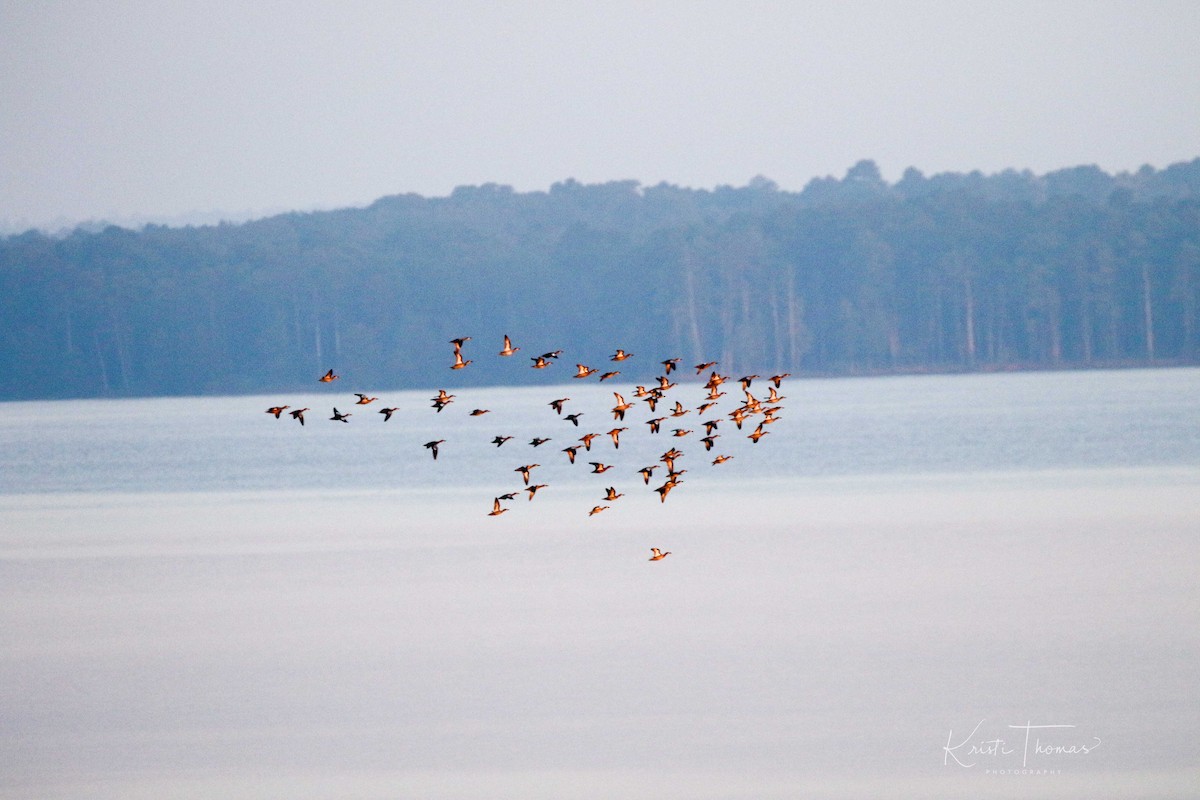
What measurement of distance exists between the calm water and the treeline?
75.5 metres

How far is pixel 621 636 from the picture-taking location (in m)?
23.2

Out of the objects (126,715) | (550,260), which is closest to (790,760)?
(126,715)

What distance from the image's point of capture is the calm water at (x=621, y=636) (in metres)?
17.5

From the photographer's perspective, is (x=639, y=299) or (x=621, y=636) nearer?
(x=621, y=636)

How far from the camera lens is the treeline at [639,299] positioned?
123 metres

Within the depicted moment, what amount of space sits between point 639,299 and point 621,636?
110 metres

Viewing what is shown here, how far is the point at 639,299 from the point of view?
132750 mm

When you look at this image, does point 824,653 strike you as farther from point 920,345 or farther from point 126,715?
point 920,345

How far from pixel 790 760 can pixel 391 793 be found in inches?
150

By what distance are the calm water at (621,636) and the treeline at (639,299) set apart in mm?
75474

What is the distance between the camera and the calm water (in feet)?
57.3

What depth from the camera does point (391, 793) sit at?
1683cm

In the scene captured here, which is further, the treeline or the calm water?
the treeline

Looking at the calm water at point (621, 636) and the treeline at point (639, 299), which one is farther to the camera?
the treeline at point (639, 299)
